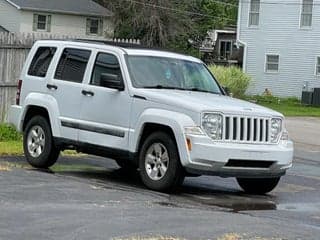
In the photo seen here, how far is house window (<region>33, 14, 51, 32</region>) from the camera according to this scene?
51.9 meters

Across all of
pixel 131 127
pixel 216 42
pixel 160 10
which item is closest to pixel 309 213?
pixel 131 127

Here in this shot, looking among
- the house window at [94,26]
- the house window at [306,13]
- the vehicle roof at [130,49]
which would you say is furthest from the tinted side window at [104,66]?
the house window at [94,26]

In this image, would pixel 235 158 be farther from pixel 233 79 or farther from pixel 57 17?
pixel 57 17

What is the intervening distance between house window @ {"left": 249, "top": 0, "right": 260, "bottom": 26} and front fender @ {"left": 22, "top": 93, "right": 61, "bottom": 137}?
3330 cm

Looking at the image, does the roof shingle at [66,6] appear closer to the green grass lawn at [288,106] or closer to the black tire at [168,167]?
the green grass lawn at [288,106]

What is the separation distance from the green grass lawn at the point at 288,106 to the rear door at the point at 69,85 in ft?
69.3

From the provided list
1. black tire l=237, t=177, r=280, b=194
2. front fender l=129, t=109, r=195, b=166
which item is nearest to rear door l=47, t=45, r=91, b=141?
front fender l=129, t=109, r=195, b=166

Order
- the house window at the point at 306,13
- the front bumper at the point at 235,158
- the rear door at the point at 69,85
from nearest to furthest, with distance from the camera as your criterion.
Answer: the front bumper at the point at 235,158, the rear door at the point at 69,85, the house window at the point at 306,13

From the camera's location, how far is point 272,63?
44938mm

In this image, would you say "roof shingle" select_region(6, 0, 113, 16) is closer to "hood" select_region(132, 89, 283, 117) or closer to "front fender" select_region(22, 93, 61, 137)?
"front fender" select_region(22, 93, 61, 137)

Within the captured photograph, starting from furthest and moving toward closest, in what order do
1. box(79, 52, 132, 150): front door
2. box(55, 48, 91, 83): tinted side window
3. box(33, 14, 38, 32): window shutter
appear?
box(33, 14, 38, 32): window shutter → box(55, 48, 91, 83): tinted side window → box(79, 52, 132, 150): front door

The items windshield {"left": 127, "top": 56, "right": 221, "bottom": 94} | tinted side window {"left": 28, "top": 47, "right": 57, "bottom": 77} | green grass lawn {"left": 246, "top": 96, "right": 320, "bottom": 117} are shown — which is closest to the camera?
windshield {"left": 127, "top": 56, "right": 221, "bottom": 94}

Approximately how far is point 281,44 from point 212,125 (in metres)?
34.3

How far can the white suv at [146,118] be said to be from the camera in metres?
10.9
